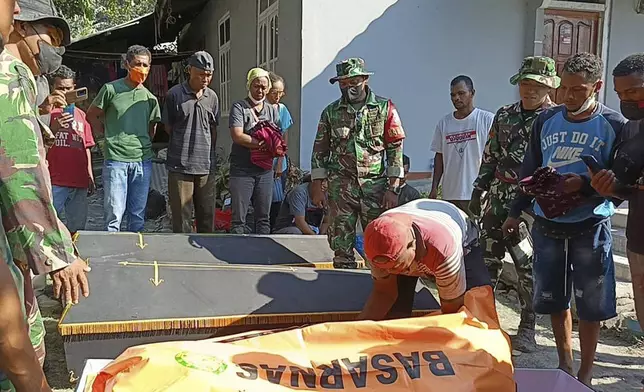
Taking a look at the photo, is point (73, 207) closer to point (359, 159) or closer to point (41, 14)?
point (359, 159)

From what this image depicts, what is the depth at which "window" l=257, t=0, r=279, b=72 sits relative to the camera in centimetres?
789

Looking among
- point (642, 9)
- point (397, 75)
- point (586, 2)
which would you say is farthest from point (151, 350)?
point (586, 2)

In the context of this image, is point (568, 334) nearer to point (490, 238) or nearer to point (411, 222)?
point (490, 238)

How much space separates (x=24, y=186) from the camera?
1520mm

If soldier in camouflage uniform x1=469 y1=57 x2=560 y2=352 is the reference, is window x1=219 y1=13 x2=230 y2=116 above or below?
above

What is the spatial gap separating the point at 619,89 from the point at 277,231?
11.6 ft

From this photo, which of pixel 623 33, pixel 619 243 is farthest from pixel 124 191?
pixel 623 33

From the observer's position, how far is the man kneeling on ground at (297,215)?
5.42 meters

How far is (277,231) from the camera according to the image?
557cm

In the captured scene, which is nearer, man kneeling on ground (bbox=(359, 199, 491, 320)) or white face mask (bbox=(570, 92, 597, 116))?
man kneeling on ground (bbox=(359, 199, 491, 320))

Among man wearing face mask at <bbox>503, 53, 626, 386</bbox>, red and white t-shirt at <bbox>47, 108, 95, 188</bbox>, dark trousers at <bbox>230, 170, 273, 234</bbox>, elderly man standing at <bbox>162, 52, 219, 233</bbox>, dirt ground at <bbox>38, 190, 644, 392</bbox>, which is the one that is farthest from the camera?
dark trousers at <bbox>230, 170, 273, 234</bbox>

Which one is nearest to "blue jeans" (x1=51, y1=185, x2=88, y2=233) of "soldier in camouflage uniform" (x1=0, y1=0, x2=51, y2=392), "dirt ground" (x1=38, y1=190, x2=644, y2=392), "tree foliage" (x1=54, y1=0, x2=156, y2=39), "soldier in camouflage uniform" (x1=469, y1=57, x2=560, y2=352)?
"dirt ground" (x1=38, y1=190, x2=644, y2=392)

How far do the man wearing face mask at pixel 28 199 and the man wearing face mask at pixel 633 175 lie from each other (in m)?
2.11

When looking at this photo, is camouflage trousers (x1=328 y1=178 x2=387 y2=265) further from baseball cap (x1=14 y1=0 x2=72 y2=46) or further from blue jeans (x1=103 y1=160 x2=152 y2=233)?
baseball cap (x1=14 y1=0 x2=72 y2=46)
